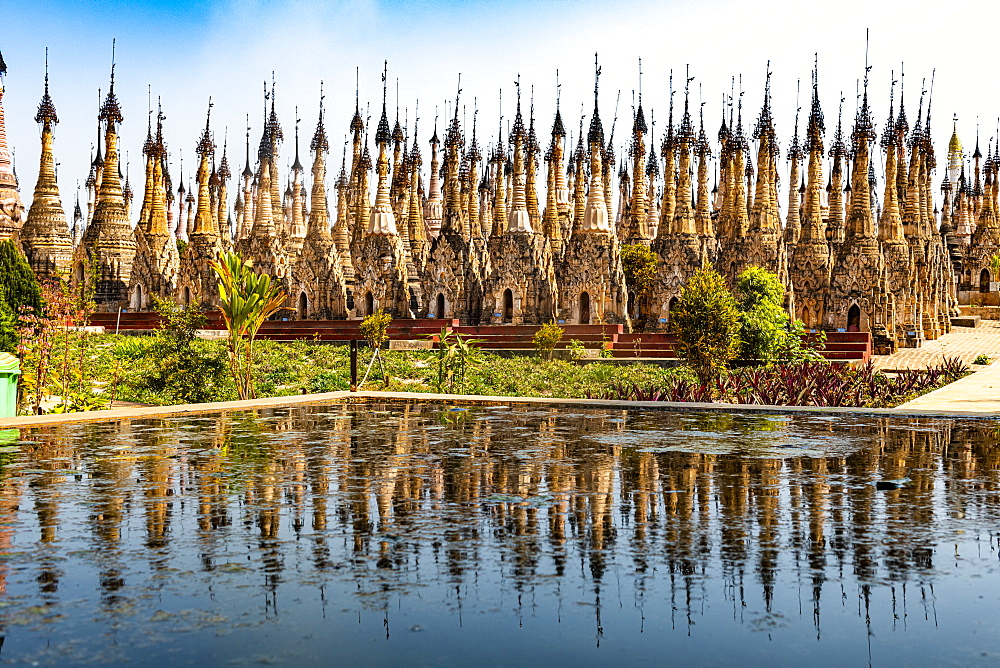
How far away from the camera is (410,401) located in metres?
19.9

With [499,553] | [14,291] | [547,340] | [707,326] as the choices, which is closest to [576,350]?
[547,340]

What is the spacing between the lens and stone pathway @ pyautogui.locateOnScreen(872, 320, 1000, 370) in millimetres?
35531

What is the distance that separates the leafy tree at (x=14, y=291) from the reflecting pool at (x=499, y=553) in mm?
6179

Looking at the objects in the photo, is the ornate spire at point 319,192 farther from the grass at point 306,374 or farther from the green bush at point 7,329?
the green bush at point 7,329

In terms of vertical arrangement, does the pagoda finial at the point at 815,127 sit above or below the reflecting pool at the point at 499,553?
above

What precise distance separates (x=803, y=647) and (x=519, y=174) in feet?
138

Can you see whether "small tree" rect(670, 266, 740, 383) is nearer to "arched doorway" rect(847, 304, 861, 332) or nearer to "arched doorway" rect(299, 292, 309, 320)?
"arched doorway" rect(847, 304, 861, 332)

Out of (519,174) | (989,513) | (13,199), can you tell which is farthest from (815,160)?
(989,513)

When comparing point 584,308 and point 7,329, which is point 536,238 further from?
point 7,329

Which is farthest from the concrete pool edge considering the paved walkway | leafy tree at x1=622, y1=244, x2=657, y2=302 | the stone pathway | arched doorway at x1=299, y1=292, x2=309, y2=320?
leafy tree at x1=622, y1=244, x2=657, y2=302

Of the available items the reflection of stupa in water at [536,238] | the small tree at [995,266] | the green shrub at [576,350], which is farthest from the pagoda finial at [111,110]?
the small tree at [995,266]

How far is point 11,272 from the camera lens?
762 inches

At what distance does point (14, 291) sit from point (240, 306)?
4063mm

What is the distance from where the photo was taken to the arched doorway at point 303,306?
4712 centimetres
